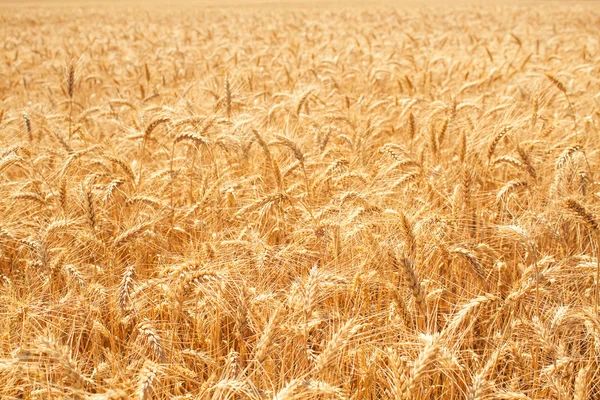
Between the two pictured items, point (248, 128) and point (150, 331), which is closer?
point (150, 331)

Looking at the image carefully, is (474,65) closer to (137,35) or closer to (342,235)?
(342,235)

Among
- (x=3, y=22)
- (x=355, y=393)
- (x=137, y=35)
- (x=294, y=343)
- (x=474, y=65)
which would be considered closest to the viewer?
(x=355, y=393)

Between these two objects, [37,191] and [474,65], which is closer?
[37,191]

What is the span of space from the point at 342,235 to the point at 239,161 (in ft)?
3.67

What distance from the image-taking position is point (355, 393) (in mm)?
1508

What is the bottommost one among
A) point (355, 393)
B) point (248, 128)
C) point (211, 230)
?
point (355, 393)

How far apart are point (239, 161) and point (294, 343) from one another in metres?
1.47

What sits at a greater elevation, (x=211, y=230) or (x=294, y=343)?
(x=211, y=230)

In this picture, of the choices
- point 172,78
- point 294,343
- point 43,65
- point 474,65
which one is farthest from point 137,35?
point 294,343

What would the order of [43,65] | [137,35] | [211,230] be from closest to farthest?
[211,230]
[43,65]
[137,35]

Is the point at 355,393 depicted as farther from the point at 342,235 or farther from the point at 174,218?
the point at 174,218

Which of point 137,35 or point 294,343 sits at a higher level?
point 137,35

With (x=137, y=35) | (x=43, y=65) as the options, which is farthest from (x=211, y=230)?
(x=137, y=35)

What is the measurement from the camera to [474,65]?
611cm
